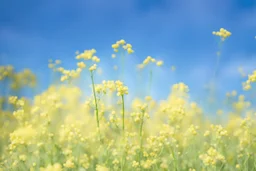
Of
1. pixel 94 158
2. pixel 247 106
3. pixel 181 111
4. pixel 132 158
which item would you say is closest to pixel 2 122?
pixel 94 158

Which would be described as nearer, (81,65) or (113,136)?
(81,65)

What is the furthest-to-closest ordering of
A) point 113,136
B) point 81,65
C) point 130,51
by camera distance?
point 113,136
point 130,51
point 81,65

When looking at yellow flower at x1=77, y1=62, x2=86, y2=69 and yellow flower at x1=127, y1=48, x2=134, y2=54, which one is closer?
yellow flower at x1=77, y1=62, x2=86, y2=69

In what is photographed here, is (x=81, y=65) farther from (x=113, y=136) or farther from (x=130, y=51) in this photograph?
(x=113, y=136)

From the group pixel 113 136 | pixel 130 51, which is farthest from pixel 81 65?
pixel 113 136

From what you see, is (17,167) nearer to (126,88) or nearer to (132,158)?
(132,158)

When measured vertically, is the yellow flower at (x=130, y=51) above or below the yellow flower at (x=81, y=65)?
above

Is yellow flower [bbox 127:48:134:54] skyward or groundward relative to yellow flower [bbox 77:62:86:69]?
skyward

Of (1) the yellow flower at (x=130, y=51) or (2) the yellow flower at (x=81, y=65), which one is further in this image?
(1) the yellow flower at (x=130, y=51)
